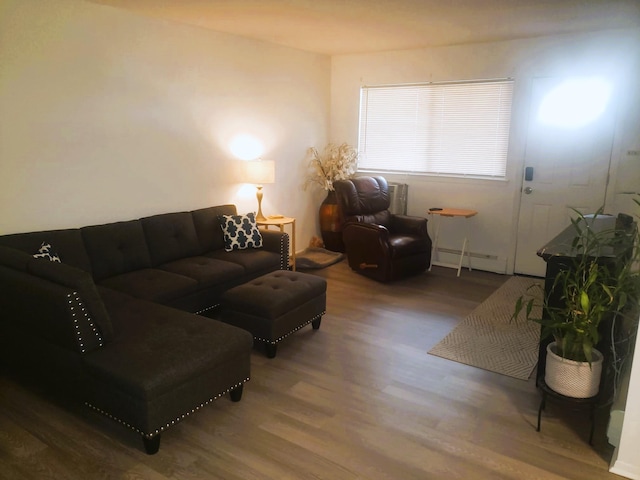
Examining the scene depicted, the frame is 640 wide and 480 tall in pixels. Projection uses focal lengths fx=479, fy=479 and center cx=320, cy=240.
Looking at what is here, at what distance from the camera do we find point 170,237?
4090 mm

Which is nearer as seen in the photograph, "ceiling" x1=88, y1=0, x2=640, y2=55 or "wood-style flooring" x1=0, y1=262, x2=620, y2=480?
"wood-style flooring" x1=0, y1=262, x2=620, y2=480

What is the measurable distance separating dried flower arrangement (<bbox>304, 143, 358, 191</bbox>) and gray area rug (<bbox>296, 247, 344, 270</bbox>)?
795 millimetres

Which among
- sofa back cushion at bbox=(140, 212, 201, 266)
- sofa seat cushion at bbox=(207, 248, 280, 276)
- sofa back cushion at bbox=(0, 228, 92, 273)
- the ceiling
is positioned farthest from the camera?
sofa seat cushion at bbox=(207, 248, 280, 276)

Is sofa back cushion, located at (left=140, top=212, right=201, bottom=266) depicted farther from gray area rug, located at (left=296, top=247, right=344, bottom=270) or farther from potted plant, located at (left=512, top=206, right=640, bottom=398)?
potted plant, located at (left=512, top=206, right=640, bottom=398)

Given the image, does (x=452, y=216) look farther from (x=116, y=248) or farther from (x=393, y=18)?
(x=116, y=248)

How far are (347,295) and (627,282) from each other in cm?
264

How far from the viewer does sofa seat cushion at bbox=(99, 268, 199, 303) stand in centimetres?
333

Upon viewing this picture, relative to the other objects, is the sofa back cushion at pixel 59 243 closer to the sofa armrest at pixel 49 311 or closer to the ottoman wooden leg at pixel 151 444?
the sofa armrest at pixel 49 311

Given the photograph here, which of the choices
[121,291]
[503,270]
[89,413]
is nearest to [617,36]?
[503,270]

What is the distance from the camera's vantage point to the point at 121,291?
3.36 meters

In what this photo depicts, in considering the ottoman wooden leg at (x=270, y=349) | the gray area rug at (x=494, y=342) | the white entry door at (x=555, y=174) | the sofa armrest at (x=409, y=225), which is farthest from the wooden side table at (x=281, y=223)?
the white entry door at (x=555, y=174)

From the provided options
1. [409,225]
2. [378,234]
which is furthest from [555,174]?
[378,234]

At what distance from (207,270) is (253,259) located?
1.65 feet

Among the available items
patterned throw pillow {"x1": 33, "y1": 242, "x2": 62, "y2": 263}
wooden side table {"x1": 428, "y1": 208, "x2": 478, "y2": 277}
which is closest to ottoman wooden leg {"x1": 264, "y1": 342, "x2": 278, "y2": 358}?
patterned throw pillow {"x1": 33, "y1": 242, "x2": 62, "y2": 263}
